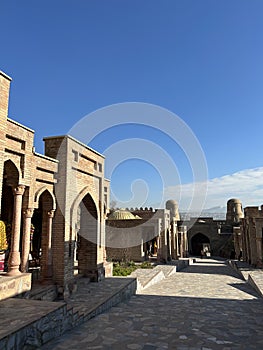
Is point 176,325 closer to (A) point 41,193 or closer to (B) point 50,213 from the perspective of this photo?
(B) point 50,213

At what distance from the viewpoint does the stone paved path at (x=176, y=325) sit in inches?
243

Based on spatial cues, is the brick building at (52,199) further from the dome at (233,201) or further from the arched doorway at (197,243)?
the dome at (233,201)

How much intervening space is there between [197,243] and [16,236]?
40930 mm

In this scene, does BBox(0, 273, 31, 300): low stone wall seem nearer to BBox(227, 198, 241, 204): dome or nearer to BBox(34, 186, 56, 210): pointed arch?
BBox(34, 186, 56, 210): pointed arch

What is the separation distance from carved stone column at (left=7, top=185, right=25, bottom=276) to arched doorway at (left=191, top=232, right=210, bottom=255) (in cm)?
3988

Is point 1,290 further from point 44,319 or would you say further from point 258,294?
point 258,294

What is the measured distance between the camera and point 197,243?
4619 cm

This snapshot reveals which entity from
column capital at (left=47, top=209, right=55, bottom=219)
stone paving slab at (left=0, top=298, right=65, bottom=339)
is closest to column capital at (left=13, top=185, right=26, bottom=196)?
column capital at (left=47, top=209, right=55, bottom=219)

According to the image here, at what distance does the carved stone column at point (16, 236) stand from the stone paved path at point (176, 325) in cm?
255

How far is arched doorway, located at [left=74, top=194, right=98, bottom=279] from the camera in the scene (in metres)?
13.0

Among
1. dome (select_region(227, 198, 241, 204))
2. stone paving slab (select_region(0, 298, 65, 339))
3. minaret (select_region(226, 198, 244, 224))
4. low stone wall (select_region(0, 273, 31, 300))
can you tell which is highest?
dome (select_region(227, 198, 241, 204))

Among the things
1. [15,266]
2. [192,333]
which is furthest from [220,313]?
[15,266]

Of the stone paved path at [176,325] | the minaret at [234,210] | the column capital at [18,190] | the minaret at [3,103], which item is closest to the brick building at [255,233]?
the stone paved path at [176,325]

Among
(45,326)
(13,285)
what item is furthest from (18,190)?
(45,326)
